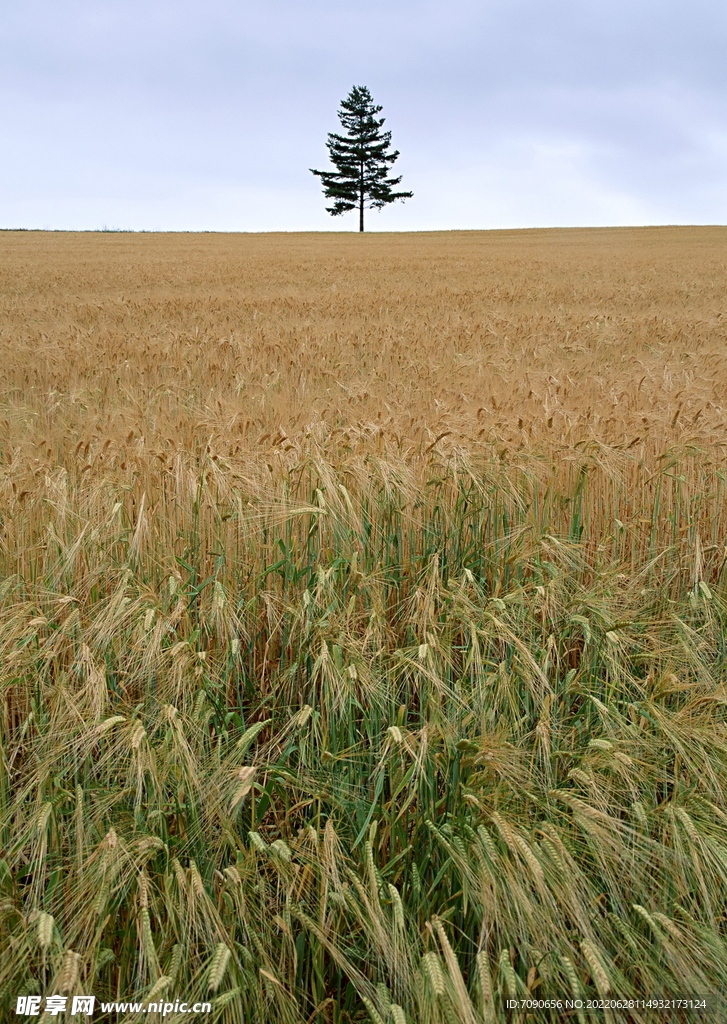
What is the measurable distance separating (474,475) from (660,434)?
1.05 meters

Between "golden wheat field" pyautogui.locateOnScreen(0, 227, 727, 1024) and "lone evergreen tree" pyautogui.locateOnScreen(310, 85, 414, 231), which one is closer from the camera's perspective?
"golden wheat field" pyautogui.locateOnScreen(0, 227, 727, 1024)

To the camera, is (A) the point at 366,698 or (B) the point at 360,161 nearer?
(A) the point at 366,698

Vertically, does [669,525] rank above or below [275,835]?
above

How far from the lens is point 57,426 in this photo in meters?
3.30

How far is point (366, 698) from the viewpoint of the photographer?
170 cm

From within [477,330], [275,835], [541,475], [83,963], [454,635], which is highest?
[477,330]

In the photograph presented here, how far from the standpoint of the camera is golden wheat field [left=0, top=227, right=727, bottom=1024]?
1.20m

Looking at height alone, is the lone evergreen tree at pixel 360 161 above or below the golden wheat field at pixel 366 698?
above

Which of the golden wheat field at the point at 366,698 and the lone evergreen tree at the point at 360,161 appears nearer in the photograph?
the golden wheat field at the point at 366,698

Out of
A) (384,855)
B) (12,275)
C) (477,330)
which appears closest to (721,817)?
(384,855)

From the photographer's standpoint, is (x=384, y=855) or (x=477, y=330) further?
(x=477, y=330)

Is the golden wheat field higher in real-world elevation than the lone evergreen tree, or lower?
lower

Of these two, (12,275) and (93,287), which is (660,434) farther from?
(12,275)

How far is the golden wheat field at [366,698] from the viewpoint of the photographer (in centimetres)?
120
